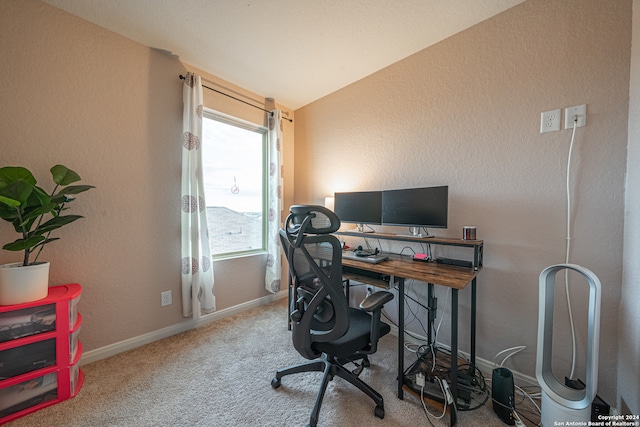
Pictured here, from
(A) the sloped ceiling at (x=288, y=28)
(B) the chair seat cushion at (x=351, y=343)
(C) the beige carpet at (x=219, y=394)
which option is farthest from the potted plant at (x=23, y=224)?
(B) the chair seat cushion at (x=351, y=343)

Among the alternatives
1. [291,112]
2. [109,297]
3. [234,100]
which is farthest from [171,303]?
[291,112]

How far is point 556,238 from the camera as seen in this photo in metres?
1.38

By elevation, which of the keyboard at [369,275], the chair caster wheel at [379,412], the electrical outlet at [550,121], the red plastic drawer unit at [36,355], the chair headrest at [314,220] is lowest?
the chair caster wheel at [379,412]

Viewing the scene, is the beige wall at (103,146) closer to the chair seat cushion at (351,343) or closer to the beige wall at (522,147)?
the chair seat cushion at (351,343)

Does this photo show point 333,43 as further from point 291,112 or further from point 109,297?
point 109,297

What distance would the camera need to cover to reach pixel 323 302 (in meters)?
1.24

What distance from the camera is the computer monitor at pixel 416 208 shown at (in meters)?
1.66

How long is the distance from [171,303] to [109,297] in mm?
458

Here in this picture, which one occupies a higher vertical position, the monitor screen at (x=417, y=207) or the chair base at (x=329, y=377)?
the monitor screen at (x=417, y=207)

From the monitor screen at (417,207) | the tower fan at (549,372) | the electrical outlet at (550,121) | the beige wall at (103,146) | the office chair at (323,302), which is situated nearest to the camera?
the tower fan at (549,372)

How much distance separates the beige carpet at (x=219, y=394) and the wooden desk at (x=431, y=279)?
0.26 m

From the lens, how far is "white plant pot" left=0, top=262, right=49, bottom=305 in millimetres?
1240

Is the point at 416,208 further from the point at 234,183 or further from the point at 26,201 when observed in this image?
the point at 26,201

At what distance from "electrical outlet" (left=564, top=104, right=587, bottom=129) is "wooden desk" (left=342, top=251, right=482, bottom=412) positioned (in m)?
1.02
